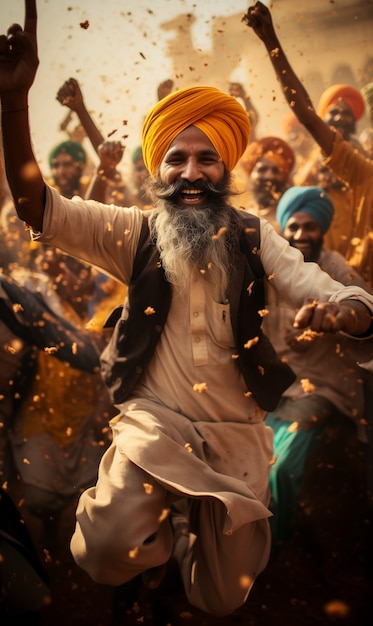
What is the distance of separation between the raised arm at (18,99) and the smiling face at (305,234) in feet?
8.62

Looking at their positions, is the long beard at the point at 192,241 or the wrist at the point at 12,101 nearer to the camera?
the wrist at the point at 12,101

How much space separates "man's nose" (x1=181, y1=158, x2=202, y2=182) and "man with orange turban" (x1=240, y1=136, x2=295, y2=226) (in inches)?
98.5

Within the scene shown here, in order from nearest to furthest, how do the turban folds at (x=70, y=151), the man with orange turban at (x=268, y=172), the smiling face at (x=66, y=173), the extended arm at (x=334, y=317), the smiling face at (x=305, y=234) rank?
the extended arm at (x=334, y=317)
the smiling face at (x=305, y=234)
the man with orange turban at (x=268, y=172)
the smiling face at (x=66, y=173)
the turban folds at (x=70, y=151)

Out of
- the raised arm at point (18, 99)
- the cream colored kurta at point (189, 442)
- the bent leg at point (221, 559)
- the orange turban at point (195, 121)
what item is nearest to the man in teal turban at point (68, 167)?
the orange turban at point (195, 121)

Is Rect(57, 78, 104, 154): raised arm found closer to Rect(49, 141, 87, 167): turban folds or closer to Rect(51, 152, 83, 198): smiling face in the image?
Rect(51, 152, 83, 198): smiling face

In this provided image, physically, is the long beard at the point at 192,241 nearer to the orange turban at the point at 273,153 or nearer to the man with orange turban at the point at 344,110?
the orange turban at the point at 273,153

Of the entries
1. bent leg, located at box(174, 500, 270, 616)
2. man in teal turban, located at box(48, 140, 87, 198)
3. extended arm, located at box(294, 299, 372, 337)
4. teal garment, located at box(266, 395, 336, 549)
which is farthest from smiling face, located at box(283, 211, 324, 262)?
bent leg, located at box(174, 500, 270, 616)

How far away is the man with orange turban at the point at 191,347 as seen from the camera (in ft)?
9.45

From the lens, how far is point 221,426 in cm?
320

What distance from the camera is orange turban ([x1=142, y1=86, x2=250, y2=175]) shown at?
333cm

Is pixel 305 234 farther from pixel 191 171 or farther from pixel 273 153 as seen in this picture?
pixel 191 171

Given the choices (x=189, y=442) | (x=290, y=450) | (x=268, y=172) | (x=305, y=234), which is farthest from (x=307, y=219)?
(x=189, y=442)

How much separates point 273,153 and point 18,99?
12.3 feet

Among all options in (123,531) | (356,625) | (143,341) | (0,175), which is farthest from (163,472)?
(0,175)
